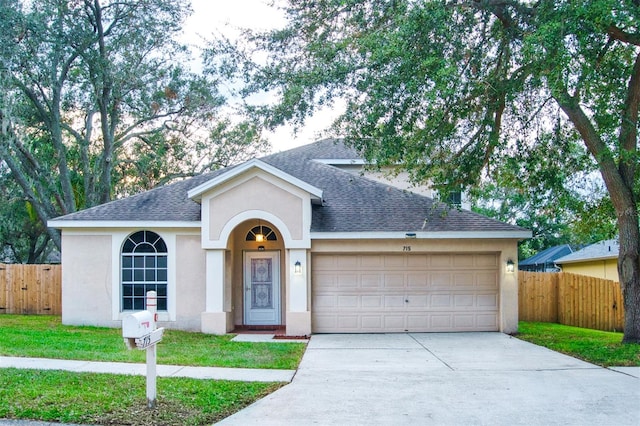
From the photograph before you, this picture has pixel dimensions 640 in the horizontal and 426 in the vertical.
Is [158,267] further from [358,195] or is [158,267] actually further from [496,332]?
[496,332]

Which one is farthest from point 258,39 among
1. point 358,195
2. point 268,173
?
point 358,195

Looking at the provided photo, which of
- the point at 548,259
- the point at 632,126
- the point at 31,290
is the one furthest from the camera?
the point at 548,259

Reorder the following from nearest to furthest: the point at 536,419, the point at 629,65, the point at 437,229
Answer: the point at 536,419 < the point at 629,65 < the point at 437,229

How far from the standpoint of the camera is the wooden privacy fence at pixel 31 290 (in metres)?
19.3

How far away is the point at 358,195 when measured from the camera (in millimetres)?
17109

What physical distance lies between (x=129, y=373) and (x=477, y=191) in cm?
979

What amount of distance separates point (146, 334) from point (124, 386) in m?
1.75

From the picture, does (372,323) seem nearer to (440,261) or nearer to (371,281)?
(371,281)

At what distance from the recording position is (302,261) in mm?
14875

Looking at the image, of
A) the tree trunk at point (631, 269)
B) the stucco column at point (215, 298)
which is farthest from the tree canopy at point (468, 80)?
the stucco column at point (215, 298)

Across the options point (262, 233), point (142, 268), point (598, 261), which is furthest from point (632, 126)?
point (598, 261)

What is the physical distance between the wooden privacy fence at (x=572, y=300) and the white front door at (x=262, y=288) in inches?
365

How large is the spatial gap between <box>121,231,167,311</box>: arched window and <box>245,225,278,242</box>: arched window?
7.49 feet

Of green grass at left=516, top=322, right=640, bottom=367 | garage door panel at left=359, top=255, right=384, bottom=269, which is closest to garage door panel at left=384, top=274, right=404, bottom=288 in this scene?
garage door panel at left=359, top=255, right=384, bottom=269
